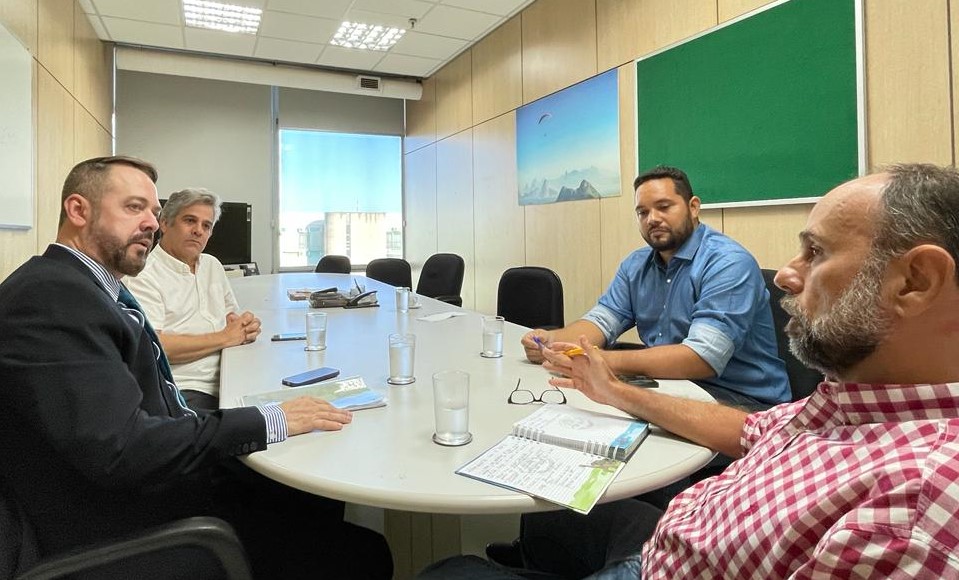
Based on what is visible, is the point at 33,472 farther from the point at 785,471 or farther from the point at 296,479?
the point at 785,471

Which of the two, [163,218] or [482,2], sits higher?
[482,2]

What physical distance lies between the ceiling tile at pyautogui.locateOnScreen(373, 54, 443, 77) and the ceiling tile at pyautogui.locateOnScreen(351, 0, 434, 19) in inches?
47.0

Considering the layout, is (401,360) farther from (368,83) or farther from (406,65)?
(368,83)

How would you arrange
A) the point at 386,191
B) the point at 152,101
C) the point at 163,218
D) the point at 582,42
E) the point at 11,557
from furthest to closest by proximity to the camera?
the point at 386,191 → the point at 152,101 → the point at 582,42 → the point at 163,218 → the point at 11,557

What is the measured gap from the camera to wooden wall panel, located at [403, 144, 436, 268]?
703 cm

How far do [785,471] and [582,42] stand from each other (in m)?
4.17

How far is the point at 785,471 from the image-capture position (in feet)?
2.52

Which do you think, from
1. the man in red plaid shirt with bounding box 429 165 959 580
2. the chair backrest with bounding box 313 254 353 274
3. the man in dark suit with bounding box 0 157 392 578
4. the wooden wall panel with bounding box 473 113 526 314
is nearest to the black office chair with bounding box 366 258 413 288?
the chair backrest with bounding box 313 254 353 274

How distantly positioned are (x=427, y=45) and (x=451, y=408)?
534 cm

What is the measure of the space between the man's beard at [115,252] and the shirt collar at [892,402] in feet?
4.88

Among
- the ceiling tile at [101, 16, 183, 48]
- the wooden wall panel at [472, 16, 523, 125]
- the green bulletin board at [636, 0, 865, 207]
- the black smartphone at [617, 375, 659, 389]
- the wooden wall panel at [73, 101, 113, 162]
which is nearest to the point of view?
the black smartphone at [617, 375, 659, 389]

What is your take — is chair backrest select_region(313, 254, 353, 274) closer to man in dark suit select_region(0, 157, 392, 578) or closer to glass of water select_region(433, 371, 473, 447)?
man in dark suit select_region(0, 157, 392, 578)

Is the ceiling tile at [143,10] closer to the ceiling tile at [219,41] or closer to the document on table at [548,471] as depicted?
the ceiling tile at [219,41]

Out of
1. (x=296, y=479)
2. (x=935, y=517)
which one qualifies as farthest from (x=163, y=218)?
(x=935, y=517)
